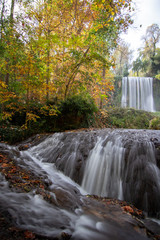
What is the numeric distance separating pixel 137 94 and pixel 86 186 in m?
21.9

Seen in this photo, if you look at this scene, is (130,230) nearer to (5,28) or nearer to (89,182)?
(89,182)

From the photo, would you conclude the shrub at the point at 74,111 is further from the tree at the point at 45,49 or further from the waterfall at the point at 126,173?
the waterfall at the point at 126,173

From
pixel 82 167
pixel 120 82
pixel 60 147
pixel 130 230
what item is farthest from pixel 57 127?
pixel 120 82

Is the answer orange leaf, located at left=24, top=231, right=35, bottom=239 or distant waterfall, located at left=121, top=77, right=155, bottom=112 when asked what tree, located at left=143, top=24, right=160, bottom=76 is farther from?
orange leaf, located at left=24, top=231, right=35, bottom=239

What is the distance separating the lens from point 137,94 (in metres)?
22.3

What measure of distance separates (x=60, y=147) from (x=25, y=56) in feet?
13.7

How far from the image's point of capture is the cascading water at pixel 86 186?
155 cm

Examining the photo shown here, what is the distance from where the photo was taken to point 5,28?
21.7ft

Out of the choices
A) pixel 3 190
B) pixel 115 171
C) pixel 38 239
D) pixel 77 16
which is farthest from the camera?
pixel 77 16

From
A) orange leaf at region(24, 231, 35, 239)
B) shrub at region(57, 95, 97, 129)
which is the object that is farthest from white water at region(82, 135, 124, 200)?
shrub at region(57, 95, 97, 129)

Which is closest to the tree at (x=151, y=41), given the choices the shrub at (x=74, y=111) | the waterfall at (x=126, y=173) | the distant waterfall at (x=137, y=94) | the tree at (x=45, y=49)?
the distant waterfall at (x=137, y=94)

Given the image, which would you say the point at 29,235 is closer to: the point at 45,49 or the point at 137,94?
the point at 45,49

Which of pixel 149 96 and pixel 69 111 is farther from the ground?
pixel 149 96

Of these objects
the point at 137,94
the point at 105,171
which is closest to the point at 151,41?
the point at 137,94
